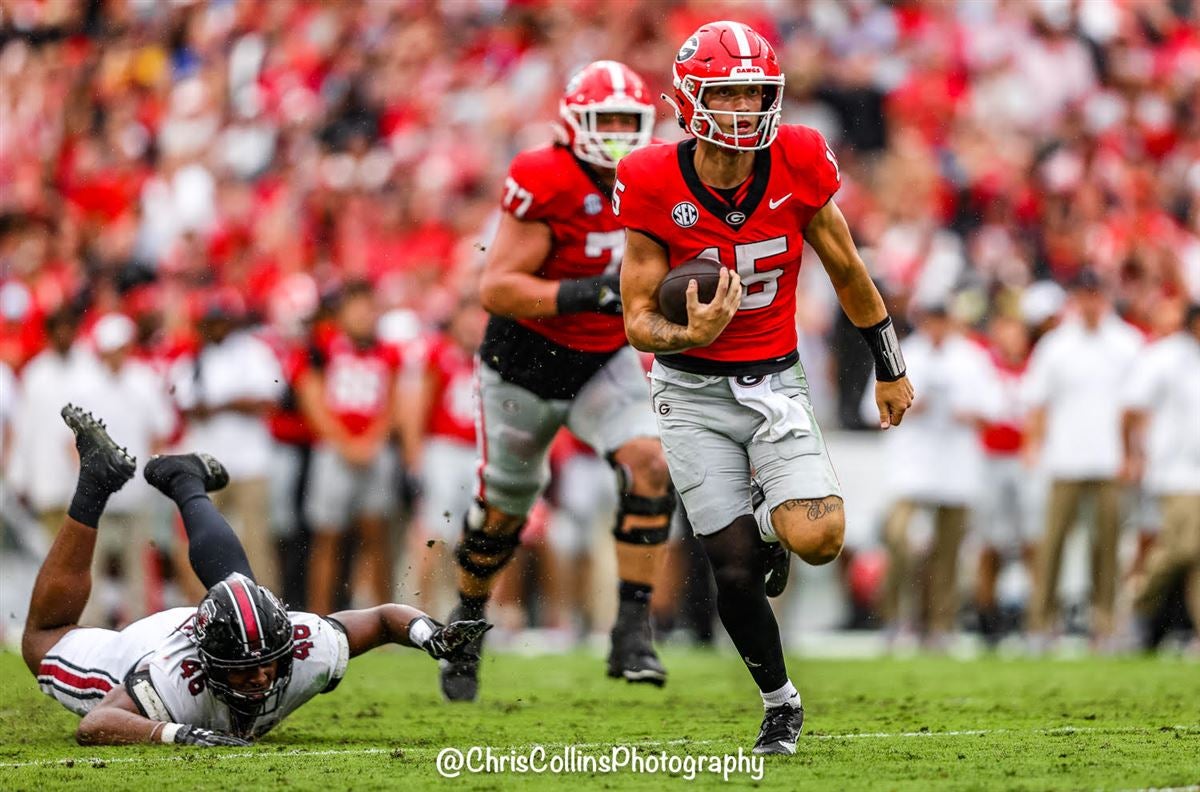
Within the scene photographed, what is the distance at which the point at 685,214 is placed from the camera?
6055 millimetres

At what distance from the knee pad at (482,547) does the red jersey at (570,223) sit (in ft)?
2.86

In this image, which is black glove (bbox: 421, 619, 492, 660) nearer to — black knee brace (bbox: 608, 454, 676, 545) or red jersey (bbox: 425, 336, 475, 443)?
black knee brace (bbox: 608, 454, 676, 545)

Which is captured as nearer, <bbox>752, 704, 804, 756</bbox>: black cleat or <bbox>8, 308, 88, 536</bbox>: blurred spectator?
<bbox>752, 704, 804, 756</bbox>: black cleat

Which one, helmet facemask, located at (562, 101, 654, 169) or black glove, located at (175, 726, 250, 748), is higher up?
helmet facemask, located at (562, 101, 654, 169)

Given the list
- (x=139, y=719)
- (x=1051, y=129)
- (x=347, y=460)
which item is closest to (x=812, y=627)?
(x=347, y=460)

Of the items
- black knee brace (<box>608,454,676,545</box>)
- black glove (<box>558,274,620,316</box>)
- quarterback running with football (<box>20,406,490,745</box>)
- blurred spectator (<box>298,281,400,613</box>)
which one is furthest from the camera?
blurred spectator (<box>298,281,400,613</box>)

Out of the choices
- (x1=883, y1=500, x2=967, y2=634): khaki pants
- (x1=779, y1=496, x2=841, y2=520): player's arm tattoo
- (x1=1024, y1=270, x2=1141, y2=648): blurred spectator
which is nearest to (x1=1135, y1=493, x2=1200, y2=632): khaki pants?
(x1=1024, y1=270, x2=1141, y2=648): blurred spectator

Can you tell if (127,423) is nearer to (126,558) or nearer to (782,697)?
(126,558)

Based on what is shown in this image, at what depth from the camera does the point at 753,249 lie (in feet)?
20.0

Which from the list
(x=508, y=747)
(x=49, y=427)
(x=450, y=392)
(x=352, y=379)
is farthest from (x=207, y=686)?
(x=450, y=392)

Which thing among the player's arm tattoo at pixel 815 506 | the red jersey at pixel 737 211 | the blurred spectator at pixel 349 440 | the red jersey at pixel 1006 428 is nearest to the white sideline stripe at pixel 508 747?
the player's arm tattoo at pixel 815 506

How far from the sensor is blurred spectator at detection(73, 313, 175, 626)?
39.0 ft

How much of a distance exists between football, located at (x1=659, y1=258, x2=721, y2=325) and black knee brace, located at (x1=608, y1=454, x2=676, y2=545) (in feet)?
6.37

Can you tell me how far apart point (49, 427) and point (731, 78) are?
720 centimetres
